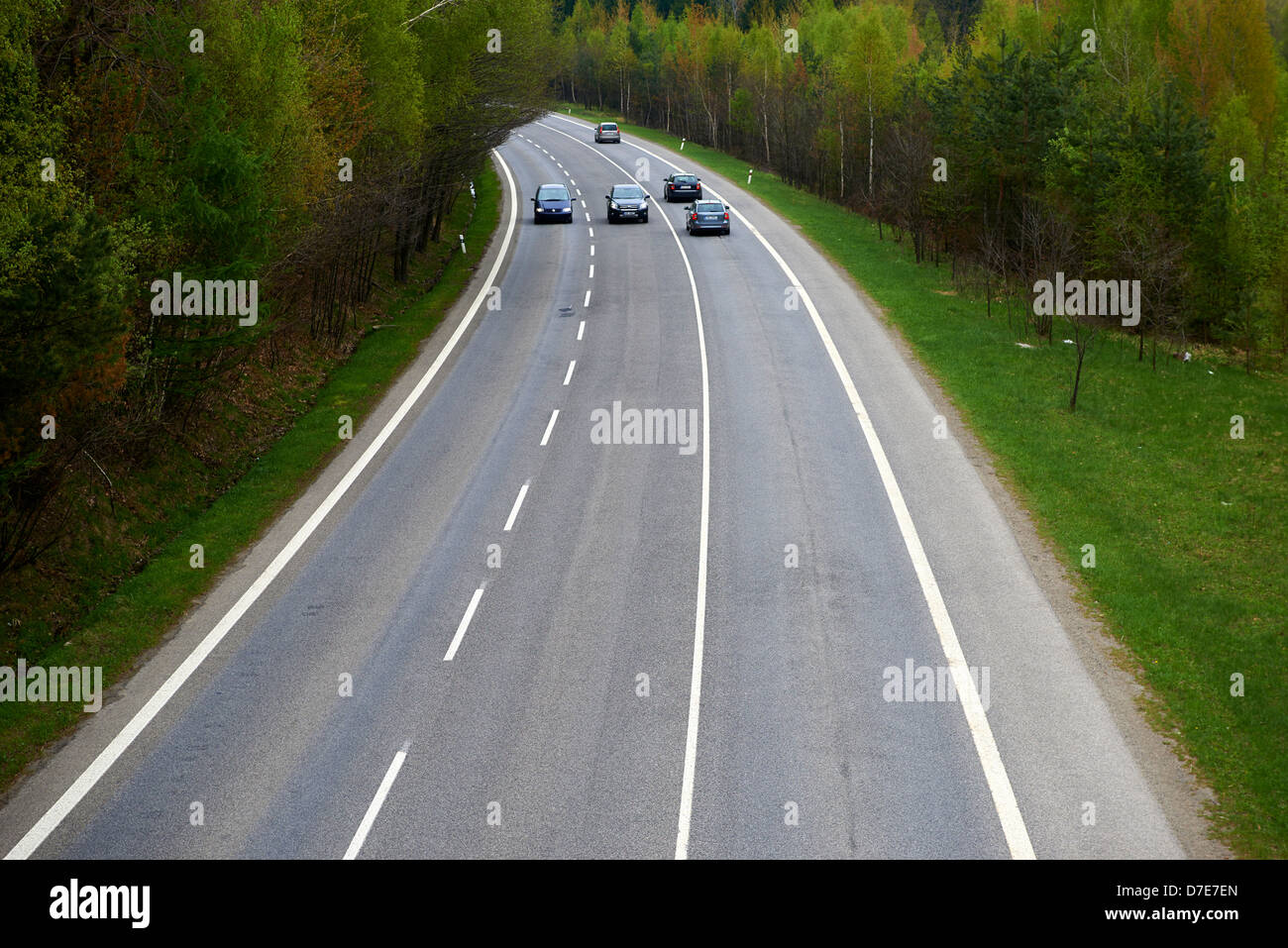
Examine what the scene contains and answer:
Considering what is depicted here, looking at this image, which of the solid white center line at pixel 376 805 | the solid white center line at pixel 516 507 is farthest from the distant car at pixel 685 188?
the solid white center line at pixel 376 805

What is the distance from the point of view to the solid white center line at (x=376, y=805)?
10.3m

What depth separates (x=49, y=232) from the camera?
12.8m

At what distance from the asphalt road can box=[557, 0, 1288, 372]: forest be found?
9.53 m

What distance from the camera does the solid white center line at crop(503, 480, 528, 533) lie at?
17534mm

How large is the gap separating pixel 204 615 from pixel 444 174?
2444 cm

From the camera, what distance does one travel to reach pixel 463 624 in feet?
47.8

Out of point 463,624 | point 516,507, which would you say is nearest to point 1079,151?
point 516,507

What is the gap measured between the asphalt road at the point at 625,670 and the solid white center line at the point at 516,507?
6 centimetres

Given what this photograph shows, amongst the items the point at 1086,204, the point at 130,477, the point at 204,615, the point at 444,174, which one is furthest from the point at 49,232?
the point at 1086,204

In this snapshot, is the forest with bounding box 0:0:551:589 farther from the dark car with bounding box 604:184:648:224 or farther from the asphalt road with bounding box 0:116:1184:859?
the dark car with bounding box 604:184:648:224

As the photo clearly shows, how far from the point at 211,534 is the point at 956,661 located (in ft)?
37.5

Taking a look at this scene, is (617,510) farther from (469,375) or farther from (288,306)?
(288,306)

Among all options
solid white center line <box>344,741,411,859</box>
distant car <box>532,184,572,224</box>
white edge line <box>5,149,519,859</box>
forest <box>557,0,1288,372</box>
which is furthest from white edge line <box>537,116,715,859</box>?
distant car <box>532,184,572,224</box>

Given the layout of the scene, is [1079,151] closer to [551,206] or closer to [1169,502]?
[551,206]
